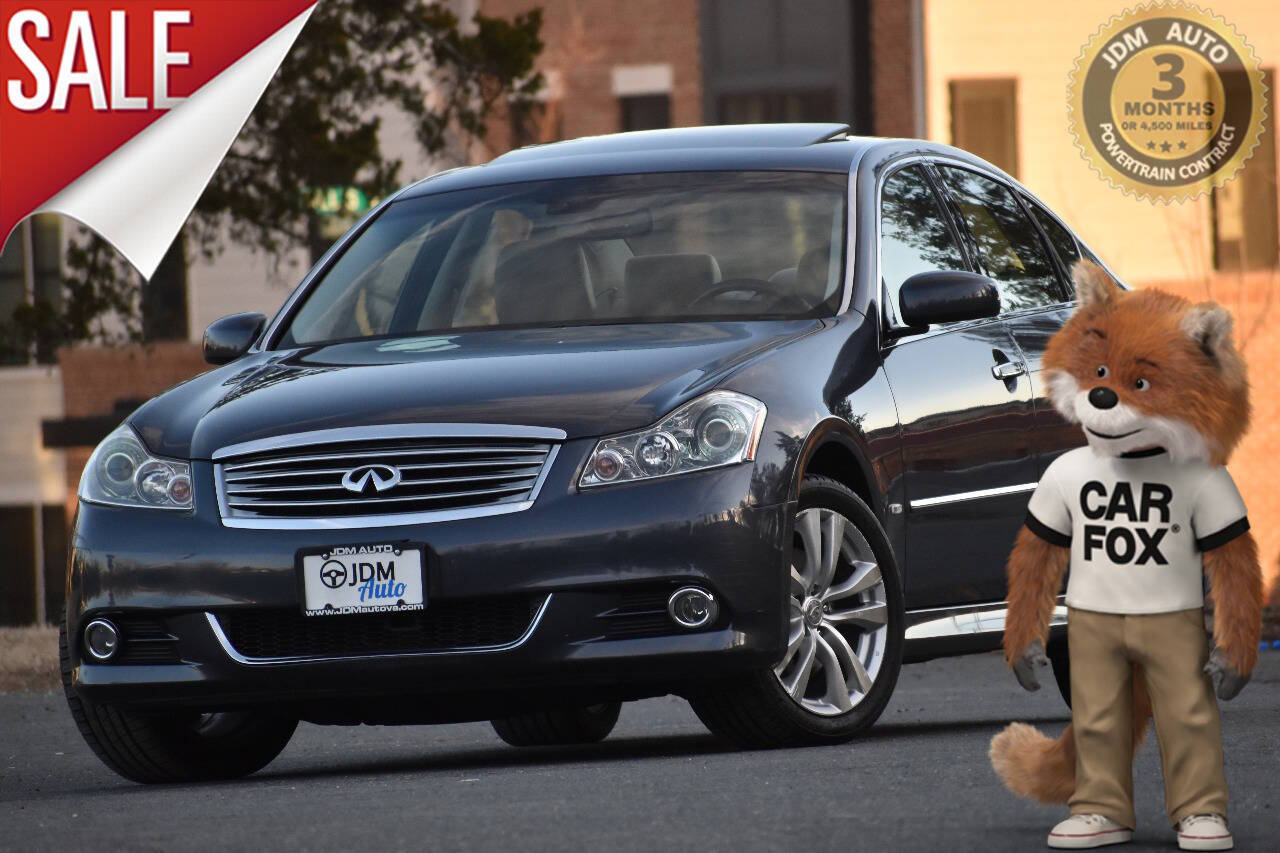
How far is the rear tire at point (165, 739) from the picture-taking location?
7.46 metres

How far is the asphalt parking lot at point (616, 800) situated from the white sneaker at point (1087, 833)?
79 millimetres

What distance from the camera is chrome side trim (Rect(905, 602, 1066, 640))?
7922 mm

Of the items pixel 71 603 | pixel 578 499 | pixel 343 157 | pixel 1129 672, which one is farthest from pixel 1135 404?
pixel 343 157

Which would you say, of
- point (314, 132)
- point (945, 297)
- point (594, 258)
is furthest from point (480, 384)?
point (314, 132)

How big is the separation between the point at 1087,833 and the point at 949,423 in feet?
10.4

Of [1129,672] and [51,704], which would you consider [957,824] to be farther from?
[51,704]

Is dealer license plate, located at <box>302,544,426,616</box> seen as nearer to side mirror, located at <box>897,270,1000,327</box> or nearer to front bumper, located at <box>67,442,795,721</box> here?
front bumper, located at <box>67,442,795,721</box>

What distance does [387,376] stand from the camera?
7367mm

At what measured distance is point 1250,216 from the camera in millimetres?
26344

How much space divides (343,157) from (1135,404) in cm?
1491

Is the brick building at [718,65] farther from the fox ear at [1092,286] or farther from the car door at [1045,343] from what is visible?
the fox ear at [1092,286]

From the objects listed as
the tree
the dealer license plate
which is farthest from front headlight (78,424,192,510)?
the tree

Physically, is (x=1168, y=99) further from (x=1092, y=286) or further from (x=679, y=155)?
(x=1092, y=286)

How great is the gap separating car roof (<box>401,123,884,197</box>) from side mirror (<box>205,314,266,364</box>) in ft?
2.81
